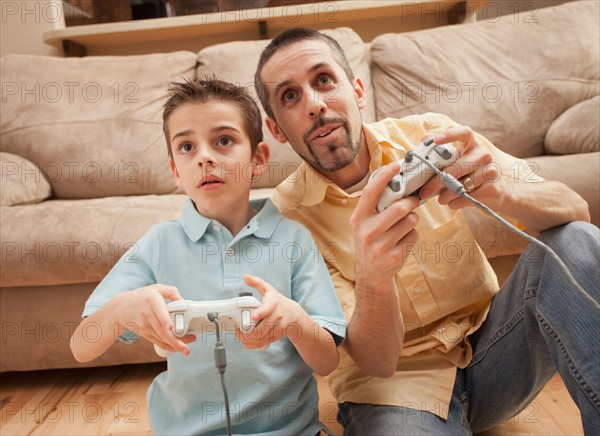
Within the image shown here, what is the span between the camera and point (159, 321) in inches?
26.9

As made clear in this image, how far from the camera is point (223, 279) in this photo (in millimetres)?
849

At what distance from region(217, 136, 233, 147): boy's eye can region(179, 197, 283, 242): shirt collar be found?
111 millimetres

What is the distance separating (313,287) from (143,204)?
899mm

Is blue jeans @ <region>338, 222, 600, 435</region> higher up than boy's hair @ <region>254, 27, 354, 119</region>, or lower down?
lower down

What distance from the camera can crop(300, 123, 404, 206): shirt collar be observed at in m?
0.99

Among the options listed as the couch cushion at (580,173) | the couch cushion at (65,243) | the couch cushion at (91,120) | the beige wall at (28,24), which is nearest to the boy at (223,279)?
the couch cushion at (65,243)

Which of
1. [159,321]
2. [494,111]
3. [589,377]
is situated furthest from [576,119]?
[159,321]

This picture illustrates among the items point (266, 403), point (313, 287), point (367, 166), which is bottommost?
point (266, 403)

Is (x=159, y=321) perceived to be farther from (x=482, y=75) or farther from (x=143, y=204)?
(x=482, y=75)

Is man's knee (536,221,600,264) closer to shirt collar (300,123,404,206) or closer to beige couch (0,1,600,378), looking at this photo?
shirt collar (300,123,404,206)

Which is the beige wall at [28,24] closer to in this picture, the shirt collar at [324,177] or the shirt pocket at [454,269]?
the shirt collar at [324,177]

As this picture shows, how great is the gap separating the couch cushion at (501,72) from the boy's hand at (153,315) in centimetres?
143

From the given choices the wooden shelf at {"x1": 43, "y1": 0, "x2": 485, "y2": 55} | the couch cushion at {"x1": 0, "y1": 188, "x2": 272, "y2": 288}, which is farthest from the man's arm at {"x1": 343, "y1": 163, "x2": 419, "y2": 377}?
the wooden shelf at {"x1": 43, "y1": 0, "x2": 485, "y2": 55}

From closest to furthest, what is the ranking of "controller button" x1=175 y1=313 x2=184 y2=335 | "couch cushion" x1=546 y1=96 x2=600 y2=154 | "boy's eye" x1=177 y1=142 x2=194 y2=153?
1. "controller button" x1=175 y1=313 x2=184 y2=335
2. "boy's eye" x1=177 y1=142 x2=194 y2=153
3. "couch cushion" x1=546 y1=96 x2=600 y2=154
